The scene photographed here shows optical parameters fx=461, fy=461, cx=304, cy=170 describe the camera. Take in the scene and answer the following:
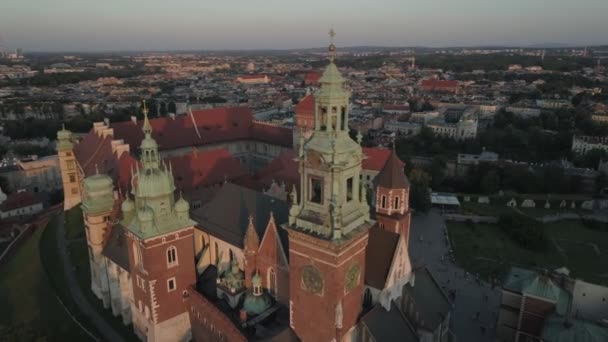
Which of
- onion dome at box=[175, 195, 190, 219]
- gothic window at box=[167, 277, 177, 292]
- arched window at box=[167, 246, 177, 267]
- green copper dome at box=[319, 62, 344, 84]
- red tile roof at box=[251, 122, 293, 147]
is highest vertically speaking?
green copper dome at box=[319, 62, 344, 84]

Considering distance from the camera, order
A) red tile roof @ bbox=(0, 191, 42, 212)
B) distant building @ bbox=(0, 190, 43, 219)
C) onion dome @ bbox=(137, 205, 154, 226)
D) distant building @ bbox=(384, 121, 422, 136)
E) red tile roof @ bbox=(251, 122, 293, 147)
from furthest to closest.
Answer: distant building @ bbox=(384, 121, 422, 136), red tile roof @ bbox=(251, 122, 293, 147), red tile roof @ bbox=(0, 191, 42, 212), distant building @ bbox=(0, 190, 43, 219), onion dome @ bbox=(137, 205, 154, 226)

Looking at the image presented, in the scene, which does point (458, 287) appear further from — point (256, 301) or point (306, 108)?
point (306, 108)

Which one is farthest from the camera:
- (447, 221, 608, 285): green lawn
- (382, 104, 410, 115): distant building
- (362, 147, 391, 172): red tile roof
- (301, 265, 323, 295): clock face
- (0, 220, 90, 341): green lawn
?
(382, 104, 410, 115): distant building

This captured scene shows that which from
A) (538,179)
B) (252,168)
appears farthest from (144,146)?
(538,179)

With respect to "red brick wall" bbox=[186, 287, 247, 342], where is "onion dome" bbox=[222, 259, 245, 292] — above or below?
above

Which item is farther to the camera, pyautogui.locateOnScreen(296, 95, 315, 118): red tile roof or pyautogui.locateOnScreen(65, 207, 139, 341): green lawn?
pyautogui.locateOnScreen(296, 95, 315, 118): red tile roof

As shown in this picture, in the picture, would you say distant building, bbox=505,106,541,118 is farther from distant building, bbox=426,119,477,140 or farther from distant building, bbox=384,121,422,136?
distant building, bbox=384,121,422,136

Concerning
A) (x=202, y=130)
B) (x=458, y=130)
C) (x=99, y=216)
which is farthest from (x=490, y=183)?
(x=99, y=216)

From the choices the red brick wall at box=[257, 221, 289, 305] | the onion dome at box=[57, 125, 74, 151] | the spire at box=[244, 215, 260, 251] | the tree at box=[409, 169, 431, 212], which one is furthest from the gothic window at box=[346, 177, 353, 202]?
the onion dome at box=[57, 125, 74, 151]
